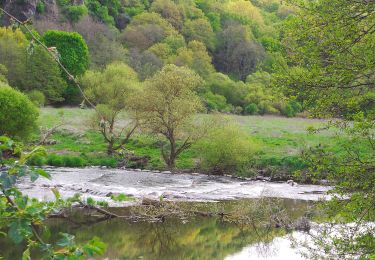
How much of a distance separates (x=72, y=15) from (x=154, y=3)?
25206 millimetres

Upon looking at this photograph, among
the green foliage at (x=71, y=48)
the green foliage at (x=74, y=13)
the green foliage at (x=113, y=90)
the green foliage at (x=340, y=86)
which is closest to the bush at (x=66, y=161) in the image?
→ the green foliage at (x=113, y=90)

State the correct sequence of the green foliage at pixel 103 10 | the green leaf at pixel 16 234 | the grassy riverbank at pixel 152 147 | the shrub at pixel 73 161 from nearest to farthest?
the green leaf at pixel 16 234, the shrub at pixel 73 161, the grassy riverbank at pixel 152 147, the green foliage at pixel 103 10

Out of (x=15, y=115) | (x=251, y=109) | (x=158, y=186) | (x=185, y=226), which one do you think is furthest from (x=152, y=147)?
(x=251, y=109)

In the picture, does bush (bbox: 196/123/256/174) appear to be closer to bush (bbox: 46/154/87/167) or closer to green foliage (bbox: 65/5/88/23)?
bush (bbox: 46/154/87/167)

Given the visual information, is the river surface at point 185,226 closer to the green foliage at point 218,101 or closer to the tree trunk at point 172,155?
the tree trunk at point 172,155

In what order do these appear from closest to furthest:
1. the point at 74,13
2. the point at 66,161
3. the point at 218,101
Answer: the point at 66,161, the point at 218,101, the point at 74,13

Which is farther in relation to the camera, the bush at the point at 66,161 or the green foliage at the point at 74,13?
the green foliage at the point at 74,13

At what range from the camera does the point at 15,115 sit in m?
41.3

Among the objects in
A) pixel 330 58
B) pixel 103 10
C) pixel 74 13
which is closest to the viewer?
pixel 330 58

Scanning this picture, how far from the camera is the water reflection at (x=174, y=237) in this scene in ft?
66.4

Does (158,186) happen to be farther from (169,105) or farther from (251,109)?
(251,109)

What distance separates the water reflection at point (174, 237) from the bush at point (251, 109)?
174ft

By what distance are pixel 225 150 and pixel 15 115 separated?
58.1 feet

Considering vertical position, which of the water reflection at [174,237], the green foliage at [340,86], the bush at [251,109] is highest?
the green foliage at [340,86]
